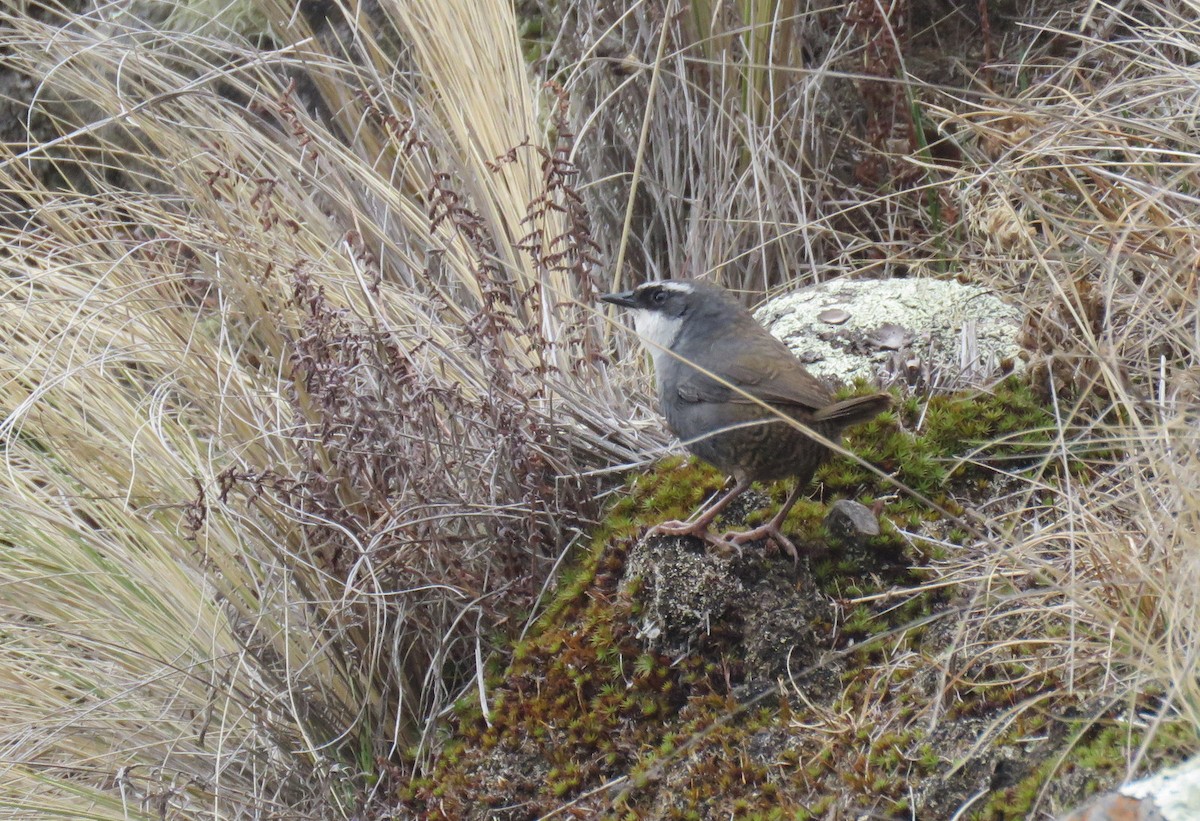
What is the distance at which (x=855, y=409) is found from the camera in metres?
3.34

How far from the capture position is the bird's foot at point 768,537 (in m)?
3.29

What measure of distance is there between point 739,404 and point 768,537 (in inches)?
15.3

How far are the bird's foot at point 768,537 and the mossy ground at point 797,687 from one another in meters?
0.04

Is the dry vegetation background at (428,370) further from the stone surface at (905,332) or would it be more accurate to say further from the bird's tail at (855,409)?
the bird's tail at (855,409)

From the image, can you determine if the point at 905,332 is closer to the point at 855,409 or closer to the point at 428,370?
the point at 855,409

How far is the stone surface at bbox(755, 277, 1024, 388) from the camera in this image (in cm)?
399

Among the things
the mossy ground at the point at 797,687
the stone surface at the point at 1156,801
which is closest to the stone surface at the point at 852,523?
the mossy ground at the point at 797,687

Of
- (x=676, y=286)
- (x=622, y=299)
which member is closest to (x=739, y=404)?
(x=676, y=286)

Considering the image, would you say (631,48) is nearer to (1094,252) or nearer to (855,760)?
(1094,252)

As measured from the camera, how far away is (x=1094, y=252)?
2693 mm

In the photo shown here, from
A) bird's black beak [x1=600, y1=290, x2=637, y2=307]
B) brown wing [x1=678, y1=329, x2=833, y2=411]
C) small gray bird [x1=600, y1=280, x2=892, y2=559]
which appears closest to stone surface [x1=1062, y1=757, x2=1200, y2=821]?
small gray bird [x1=600, y1=280, x2=892, y2=559]

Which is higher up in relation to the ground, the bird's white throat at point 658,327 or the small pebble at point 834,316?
the bird's white throat at point 658,327

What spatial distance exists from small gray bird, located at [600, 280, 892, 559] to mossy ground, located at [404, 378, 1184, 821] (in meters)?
0.18

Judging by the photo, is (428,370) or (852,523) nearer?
(852,523)
